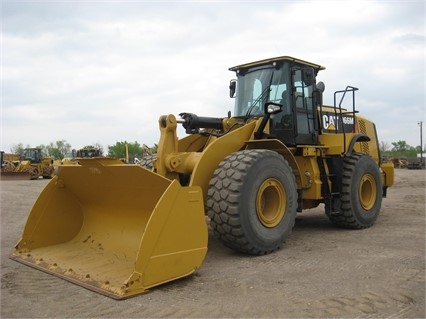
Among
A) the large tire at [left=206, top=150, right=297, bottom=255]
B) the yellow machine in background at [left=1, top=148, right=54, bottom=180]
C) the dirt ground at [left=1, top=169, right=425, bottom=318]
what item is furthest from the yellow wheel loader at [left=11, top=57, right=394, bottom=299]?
the yellow machine in background at [left=1, top=148, right=54, bottom=180]

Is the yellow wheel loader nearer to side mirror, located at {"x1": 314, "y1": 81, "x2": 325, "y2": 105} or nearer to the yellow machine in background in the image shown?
side mirror, located at {"x1": 314, "y1": 81, "x2": 325, "y2": 105}

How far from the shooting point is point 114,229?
216 inches

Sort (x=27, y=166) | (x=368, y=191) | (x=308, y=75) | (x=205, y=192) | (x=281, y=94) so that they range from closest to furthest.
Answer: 1. (x=205, y=192)
2. (x=281, y=94)
3. (x=308, y=75)
4. (x=368, y=191)
5. (x=27, y=166)

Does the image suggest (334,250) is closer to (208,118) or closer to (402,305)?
(402,305)

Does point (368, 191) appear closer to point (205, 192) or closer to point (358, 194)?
point (358, 194)

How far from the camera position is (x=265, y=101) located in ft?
22.2

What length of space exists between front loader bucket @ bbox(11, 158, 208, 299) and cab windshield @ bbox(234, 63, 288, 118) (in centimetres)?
256

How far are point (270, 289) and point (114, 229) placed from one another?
89.7 inches

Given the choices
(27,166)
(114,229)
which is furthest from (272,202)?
(27,166)

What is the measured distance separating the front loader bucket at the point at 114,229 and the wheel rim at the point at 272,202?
126 centimetres

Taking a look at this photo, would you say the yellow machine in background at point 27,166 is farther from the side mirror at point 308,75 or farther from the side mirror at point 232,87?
the side mirror at point 308,75

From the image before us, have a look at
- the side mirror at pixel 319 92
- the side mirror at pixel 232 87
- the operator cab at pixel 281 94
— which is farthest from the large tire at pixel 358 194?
the side mirror at pixel 232 87

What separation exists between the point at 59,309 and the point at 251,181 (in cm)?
257

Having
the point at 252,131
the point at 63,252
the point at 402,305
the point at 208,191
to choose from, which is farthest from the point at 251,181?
the point at 63,252
